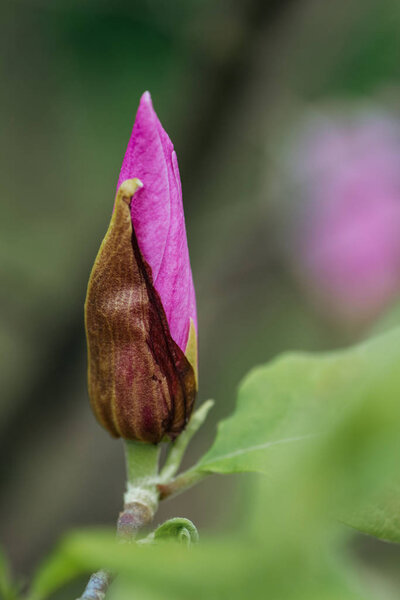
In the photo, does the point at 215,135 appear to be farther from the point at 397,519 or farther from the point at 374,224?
the point at 397,519

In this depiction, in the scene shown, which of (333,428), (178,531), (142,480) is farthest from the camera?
(142,480)

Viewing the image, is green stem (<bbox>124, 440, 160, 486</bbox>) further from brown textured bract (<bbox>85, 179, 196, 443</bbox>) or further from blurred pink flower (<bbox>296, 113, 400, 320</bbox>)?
blurred pink flower (<bbox>296, 113, 400, 320</bbox>)

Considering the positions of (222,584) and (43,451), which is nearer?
(222,584)

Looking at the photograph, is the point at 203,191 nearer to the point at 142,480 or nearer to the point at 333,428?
the point at 142,480

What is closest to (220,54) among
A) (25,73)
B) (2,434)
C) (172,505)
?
(25,73)

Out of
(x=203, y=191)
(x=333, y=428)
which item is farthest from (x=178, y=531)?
(x=203, y=191)

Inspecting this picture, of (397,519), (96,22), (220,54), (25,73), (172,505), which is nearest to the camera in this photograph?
(397,519)

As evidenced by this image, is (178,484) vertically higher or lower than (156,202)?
lower

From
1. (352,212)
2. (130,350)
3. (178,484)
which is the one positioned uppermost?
(352,212)
